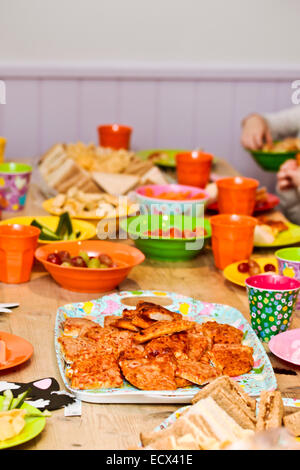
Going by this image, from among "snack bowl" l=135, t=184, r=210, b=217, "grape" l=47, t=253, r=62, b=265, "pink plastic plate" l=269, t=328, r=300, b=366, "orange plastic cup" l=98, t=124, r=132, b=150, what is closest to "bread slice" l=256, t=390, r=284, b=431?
"pink plastic plate" l=269, t=328, r=300, b=366

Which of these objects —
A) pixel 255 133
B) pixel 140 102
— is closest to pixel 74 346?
pixel 255 133

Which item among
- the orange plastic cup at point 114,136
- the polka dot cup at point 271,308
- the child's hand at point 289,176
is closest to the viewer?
the polka dot cup at point 271,308

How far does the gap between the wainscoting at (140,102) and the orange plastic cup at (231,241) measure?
2.09 meters

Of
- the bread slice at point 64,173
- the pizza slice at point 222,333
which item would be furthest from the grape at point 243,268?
the bread slice at point 64,173

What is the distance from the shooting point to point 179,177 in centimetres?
244

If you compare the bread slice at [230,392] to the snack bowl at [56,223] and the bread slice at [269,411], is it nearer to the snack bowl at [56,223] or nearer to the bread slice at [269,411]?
the bread slice at [269,411]

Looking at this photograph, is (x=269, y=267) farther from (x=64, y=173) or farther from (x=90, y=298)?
(x=64, y=173)

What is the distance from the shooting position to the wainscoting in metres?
3.65

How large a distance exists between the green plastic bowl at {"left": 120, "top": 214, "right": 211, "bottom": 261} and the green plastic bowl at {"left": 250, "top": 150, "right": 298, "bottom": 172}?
1056 mm

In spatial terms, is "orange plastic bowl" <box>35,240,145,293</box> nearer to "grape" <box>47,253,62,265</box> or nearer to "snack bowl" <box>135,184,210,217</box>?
"grape" <box>47,253,62,265</box>

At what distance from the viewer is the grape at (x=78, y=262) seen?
1586mm
